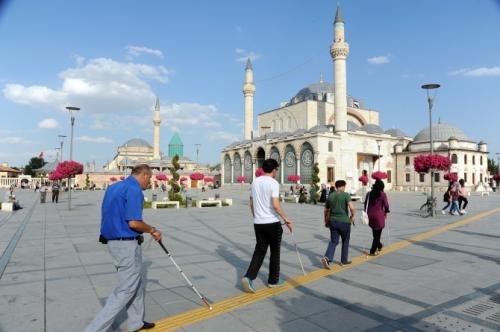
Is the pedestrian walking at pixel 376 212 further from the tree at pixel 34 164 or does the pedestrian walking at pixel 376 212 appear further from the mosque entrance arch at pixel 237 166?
the tree at pixel 34 164

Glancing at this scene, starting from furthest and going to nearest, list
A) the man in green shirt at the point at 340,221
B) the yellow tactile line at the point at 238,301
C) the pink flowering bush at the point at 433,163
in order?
the pink flowering bush at the point at 433,163, the man in green shirt at the point at 340,221, the yellow tactile line at the point at 238,301

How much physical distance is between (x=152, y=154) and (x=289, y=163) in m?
50.7

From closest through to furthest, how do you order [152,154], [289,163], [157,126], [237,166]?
1. [289,163]
2. [237,166]
3. [157,126]
4. [152,154]

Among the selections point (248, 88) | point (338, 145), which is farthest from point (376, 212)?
point (248, 88)

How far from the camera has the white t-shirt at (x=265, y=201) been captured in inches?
200

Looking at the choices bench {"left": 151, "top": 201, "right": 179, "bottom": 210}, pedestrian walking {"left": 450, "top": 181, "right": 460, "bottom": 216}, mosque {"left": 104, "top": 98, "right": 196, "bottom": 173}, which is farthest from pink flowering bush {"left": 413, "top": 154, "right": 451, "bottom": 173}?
mosque {"left": 104, "top": 98, "right": 196, "bottom": 173}

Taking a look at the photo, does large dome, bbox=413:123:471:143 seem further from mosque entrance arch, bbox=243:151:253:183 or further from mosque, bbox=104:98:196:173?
mosque, bbox=104:98:196:173

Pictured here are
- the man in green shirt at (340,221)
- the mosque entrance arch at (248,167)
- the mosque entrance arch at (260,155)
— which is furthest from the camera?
the mosque entrance arch at (248,167)

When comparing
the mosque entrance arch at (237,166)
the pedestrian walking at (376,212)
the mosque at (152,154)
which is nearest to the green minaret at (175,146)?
the mosque at (152,154)

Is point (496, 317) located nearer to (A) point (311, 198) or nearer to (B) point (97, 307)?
(B) point (97, 307)

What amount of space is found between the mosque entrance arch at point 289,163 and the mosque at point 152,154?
32.3 metres

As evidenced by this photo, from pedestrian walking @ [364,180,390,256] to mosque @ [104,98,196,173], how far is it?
67.7 meters

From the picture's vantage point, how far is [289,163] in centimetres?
5234

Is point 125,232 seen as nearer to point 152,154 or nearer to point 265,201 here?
point 265,201
